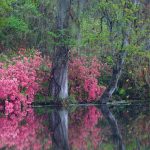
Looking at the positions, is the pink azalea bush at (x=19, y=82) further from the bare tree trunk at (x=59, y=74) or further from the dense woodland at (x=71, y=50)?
the bare tree trunk at (x=59, y=74)

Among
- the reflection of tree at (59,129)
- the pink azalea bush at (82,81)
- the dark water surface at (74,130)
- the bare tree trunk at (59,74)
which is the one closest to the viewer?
the reflection of tree at (59,129)

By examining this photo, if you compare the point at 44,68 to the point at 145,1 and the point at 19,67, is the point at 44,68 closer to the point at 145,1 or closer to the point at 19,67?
the point at 19,67

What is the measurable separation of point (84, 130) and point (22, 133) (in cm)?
203

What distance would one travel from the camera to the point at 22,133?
46.9ft

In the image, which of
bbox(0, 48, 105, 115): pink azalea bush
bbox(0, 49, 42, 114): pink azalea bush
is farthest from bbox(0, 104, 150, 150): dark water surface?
bbox(0, 48, 105, 115): pink azalea bush

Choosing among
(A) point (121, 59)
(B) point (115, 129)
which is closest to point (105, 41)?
(A) point (121, 59)

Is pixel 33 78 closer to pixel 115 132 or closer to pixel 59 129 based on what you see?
pixel 59 129

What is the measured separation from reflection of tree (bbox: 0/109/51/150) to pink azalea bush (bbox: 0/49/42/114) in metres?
1.92

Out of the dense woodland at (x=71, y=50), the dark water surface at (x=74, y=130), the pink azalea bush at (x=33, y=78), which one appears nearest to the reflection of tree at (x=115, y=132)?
the dark water surface at (x=74, y=130)

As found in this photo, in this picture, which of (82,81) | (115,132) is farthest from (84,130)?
(82,81)

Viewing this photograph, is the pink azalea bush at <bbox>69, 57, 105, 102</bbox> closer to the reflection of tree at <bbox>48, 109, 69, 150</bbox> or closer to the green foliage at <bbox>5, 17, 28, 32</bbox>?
the green foliage at <bbox>5, 17, 28, 32</bbox>

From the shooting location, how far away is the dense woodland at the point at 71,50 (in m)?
23.2

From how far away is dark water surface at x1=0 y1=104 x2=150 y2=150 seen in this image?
12.2m

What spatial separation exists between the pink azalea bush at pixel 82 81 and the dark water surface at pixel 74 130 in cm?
375
